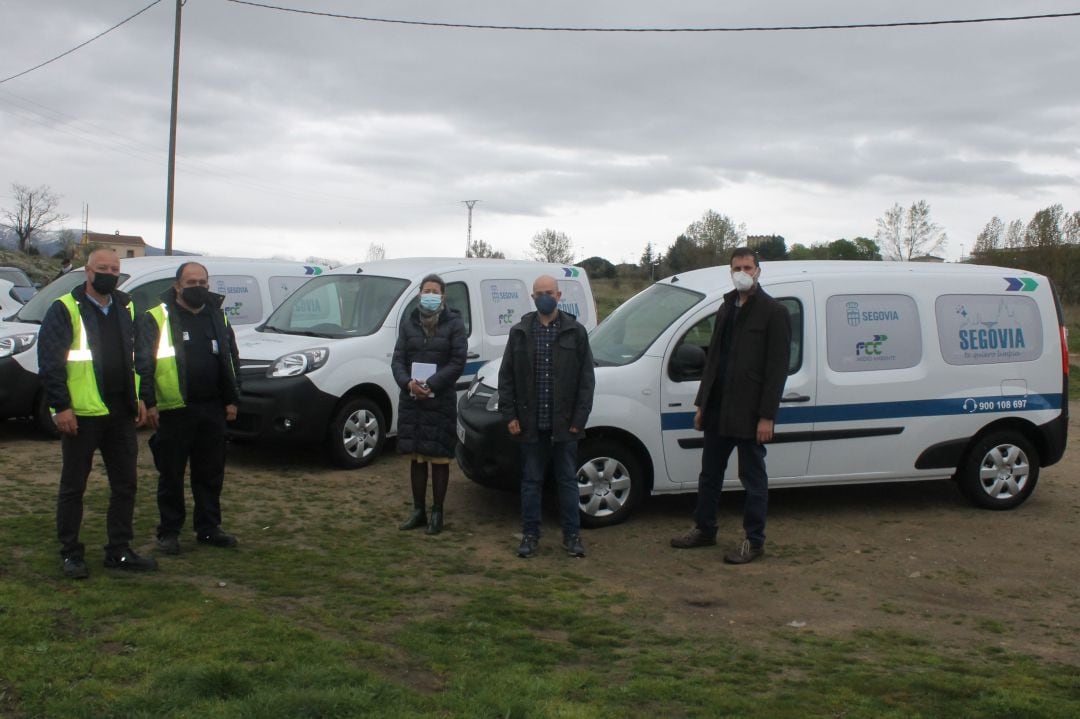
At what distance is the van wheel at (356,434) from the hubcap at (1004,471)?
5.10 meters

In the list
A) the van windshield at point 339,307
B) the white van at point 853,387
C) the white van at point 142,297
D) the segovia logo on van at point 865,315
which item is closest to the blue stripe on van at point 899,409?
the white van at point 853,387

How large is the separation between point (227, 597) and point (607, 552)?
2501 millimetres

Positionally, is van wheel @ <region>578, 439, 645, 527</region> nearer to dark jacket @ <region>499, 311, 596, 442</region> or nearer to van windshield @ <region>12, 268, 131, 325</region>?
dark jacket @ <region>499, 311, 596, 442</region>

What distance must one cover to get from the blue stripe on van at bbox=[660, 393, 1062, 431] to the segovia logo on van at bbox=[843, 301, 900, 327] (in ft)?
2.03

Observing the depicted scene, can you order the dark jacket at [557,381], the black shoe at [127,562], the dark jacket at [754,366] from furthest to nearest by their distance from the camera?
the dark jacket at [557,381], the dark jacket at [754,366], the black shoe at [127,562]

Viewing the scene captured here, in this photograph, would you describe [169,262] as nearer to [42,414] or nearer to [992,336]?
[42,414]

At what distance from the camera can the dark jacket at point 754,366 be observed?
250 inches

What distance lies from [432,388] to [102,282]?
7.26ft

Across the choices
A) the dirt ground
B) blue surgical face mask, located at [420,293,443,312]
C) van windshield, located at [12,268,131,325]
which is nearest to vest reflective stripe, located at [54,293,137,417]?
the dirt ground

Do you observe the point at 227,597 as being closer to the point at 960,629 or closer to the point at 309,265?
the point at 960,629

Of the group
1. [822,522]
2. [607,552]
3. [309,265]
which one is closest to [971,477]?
[822,522]

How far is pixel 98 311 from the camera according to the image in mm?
5559

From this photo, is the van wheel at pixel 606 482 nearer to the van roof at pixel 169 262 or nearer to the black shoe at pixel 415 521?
the black shoe at pixel 415 521

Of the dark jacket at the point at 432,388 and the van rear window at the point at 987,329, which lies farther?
the van rear window at the point at 987,329
